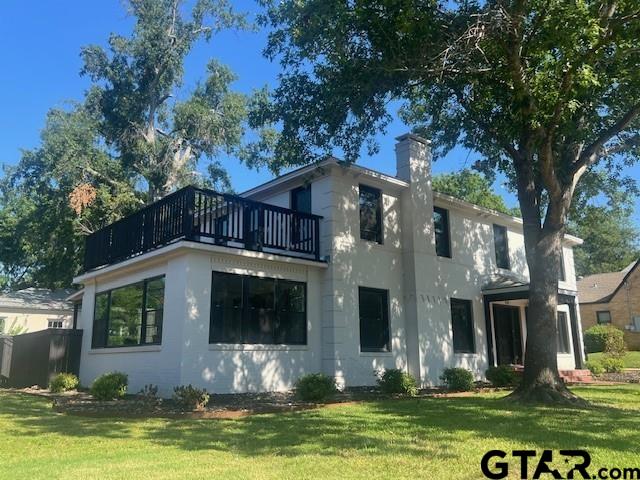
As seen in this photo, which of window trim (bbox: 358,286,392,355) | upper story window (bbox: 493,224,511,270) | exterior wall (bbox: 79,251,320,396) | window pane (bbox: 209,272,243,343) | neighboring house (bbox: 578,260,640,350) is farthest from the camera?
neighboring house (bbox: 578,260,640,350)

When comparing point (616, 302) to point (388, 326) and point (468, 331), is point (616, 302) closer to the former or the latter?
point (468, 331)

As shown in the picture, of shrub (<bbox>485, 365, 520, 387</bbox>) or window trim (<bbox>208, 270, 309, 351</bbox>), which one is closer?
window trim (<bbox>208, 270, 309, 351</bbox>)

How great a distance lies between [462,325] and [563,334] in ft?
20.6

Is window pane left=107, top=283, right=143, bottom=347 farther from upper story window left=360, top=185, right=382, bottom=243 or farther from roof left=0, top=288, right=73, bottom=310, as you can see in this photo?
roof left=0, top=288, right=73, bottom=310

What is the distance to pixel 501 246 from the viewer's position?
2059 centimetres

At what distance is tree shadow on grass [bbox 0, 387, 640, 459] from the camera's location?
675cm

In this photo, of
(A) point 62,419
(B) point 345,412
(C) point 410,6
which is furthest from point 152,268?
(C) point 410,6

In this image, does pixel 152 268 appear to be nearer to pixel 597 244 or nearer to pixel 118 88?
pixel 118 88

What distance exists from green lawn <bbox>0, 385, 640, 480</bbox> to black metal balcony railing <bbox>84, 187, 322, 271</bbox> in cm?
466

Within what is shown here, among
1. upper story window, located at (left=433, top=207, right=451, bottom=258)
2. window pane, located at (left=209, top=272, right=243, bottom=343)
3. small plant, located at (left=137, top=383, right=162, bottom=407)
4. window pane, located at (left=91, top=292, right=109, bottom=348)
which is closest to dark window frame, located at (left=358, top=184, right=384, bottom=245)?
upper story window, located at (left=433, top=207, right=451, bottom=258)

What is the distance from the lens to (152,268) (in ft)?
44.4

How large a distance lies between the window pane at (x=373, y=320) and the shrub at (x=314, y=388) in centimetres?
320

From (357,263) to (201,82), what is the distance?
19.6 meters

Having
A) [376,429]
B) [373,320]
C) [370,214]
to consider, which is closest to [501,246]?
[370,214]
